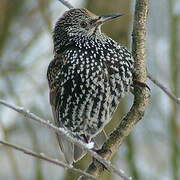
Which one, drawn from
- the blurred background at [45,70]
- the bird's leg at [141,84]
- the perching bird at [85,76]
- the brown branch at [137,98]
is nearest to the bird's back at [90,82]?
the perching bird at [85,76]

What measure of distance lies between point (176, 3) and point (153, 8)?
33.5 inches

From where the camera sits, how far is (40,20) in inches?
307

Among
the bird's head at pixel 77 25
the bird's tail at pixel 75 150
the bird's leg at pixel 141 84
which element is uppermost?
the bird's head at pixel 77 25

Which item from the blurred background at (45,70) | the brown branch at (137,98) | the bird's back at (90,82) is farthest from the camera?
the blurred background at (45,70)

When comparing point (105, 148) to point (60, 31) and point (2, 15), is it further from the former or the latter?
point (2, 15)

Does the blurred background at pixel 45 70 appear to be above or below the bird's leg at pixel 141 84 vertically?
above

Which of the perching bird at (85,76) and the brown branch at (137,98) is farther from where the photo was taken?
the perching bird at (85,76)

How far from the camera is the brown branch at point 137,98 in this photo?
4055 mm

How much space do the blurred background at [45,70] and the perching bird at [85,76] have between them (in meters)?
1.75

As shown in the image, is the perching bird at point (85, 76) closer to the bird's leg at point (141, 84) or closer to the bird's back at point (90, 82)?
the bird's back at point (90, 82)

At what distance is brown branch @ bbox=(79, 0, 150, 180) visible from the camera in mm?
4055

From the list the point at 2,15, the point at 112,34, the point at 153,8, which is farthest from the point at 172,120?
the point at 2,15

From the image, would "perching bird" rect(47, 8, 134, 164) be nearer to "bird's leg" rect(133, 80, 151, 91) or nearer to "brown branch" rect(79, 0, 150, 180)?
"bird's leg" rect(133, 80, 151, 91)

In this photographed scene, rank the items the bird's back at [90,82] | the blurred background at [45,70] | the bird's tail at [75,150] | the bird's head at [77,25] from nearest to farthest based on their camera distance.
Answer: the bird's back at [90,82]
the bird's head at [77,25]
the bird's tail at [75,150]
the blurred background at [45,70]
